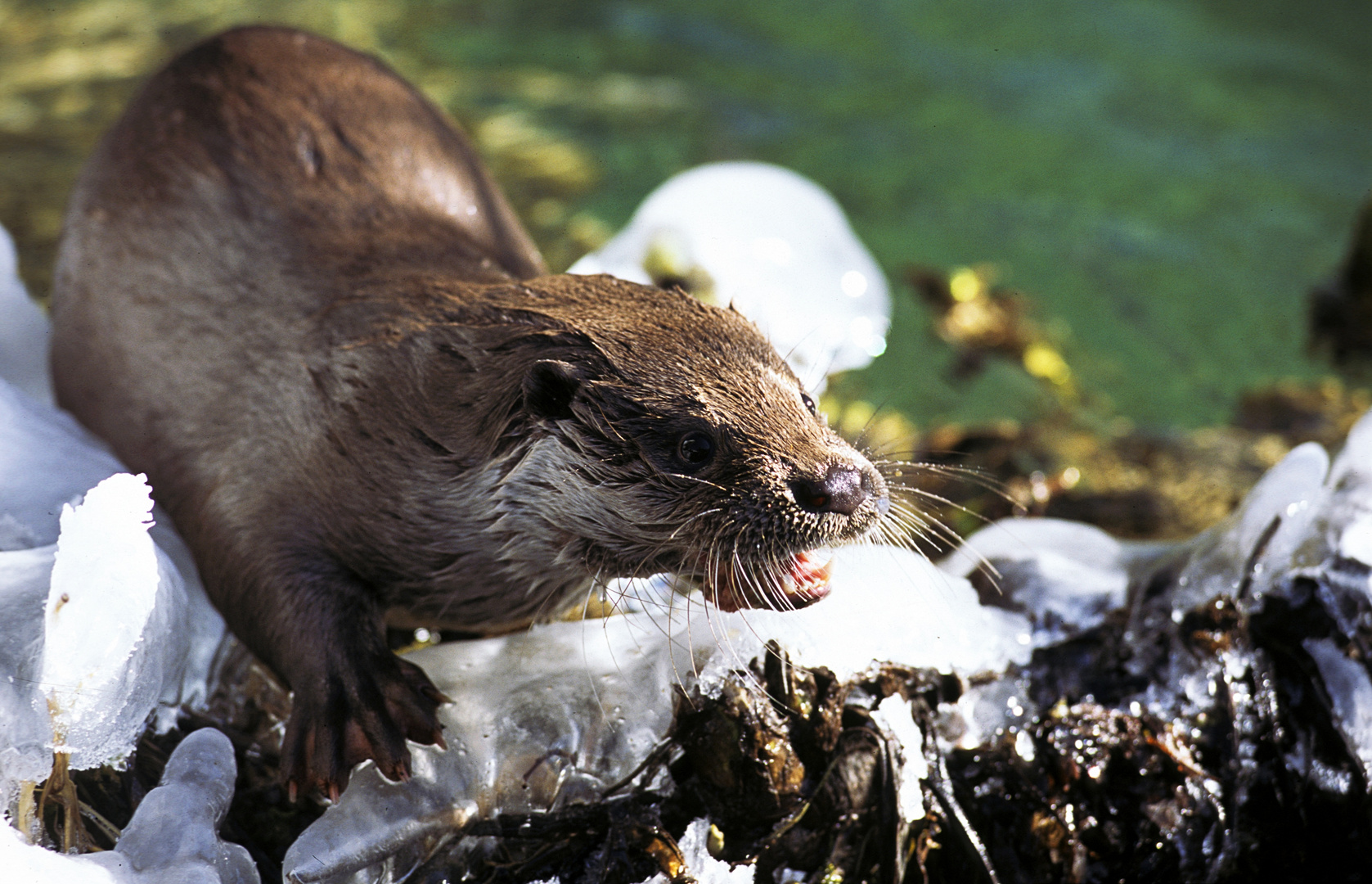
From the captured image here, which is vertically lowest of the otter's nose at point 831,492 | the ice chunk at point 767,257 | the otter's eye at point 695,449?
the ice chunk at point 767,257

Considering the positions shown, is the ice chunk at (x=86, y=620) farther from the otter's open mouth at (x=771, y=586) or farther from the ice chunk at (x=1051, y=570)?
the ice chunk at (x=1051, y=570)

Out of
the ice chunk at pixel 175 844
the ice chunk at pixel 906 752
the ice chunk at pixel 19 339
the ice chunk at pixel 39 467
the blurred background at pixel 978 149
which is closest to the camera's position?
the ice chunk at pixel 175 844

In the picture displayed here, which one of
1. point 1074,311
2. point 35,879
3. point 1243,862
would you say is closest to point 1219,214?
point 1074,311

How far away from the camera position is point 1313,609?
2.26 meters

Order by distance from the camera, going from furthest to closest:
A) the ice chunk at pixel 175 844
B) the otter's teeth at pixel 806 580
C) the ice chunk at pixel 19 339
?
the ice chunk at pixel 19 339 → the otter's teeth at pixel 806 580 → the ice chunk at pixel 175 844

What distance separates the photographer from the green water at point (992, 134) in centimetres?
477

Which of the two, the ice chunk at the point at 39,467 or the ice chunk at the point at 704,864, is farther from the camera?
the ice chunk at the point at 39,467

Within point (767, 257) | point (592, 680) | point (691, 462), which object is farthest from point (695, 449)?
point (767, 257)

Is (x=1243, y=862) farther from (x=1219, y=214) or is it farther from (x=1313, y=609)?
(x=1219, y=214)

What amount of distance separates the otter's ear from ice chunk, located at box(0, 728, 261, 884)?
0.75 m

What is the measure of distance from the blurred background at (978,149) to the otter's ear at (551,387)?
182 centimetres

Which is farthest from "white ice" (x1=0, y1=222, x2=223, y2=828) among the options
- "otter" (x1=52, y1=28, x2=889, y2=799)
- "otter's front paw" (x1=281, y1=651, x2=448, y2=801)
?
"otter's front paw" (x1=281, y1=651, x2=448, y2=801)

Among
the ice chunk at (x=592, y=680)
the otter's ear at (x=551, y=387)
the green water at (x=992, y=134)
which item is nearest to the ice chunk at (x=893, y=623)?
the ice chunk at (x=592, y=680)

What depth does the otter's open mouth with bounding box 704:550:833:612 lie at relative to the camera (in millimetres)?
1892
